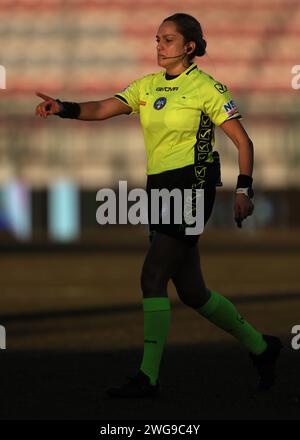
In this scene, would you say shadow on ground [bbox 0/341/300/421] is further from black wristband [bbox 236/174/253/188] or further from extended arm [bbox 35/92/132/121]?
extended arm [bbox 35/92/132/121]

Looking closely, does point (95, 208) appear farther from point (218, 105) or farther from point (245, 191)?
point (245, 191)

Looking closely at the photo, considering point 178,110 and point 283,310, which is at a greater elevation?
point 178,110

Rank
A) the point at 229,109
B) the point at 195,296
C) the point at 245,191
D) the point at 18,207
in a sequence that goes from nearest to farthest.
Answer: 1. the point at 245,191
2. the point at 229,109
3. the point at 195,296
4. the point at 18,207

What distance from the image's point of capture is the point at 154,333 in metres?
6.51

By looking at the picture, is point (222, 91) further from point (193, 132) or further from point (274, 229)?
point (274, 229)

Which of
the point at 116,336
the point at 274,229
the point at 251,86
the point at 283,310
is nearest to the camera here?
the point at 116,336

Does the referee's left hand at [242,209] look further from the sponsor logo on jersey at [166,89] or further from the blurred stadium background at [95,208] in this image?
the blurred stadium background at [95,208]

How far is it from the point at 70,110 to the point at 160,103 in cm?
47

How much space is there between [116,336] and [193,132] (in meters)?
3.66

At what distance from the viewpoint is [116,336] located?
9.91 metres

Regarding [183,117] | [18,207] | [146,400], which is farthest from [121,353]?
[18,207]

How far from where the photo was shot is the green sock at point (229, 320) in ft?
21.9

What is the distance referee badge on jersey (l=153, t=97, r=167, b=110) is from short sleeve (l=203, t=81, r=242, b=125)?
0.19 metres
